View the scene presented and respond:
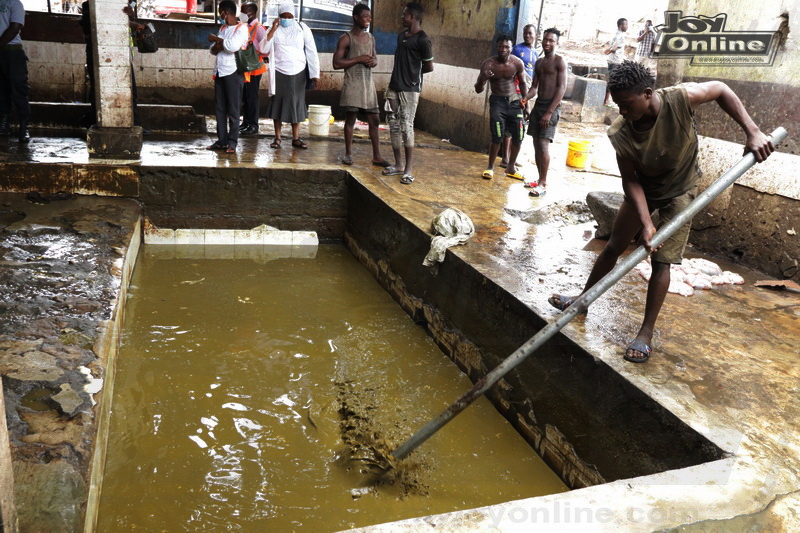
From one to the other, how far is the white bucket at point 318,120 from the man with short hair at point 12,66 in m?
3.70

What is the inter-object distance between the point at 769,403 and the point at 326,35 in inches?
413

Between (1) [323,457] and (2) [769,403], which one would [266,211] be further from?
(2) [769,403]

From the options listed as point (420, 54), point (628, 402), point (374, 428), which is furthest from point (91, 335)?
point (420, 54)

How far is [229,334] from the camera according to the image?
17.4 feet

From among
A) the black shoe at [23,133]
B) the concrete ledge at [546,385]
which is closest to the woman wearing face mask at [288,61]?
the black shoe at [23,133]

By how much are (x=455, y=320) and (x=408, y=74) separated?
10.7 ft

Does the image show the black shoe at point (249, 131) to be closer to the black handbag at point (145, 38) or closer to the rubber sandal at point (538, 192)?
the black handbag at point (145, 38)

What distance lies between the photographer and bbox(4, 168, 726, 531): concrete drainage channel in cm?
333

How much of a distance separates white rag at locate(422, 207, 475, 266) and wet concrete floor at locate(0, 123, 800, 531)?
0.39 ft

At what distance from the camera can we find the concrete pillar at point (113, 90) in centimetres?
707

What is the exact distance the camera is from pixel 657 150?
3477mm

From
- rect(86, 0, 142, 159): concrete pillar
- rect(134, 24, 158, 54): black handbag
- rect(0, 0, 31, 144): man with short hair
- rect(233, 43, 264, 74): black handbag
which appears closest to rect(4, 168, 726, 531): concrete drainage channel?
rect(86, 0, 142, 159): concrete pillar

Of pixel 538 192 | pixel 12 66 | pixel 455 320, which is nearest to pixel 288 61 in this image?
pixel 12 66

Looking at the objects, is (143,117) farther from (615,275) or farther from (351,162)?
(615,275)
